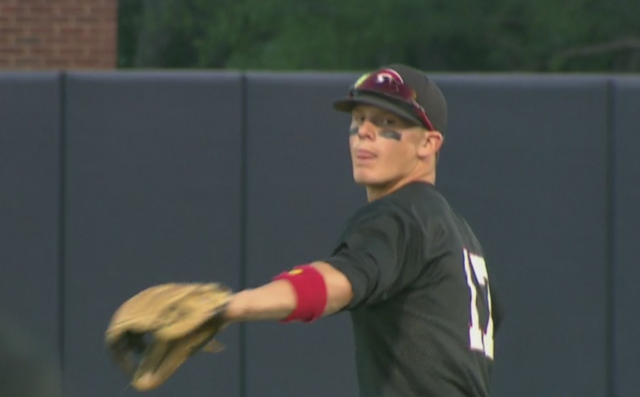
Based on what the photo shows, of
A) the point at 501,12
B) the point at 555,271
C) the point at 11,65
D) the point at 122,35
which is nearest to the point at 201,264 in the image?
the point at 555,271

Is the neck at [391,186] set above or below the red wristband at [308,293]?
above

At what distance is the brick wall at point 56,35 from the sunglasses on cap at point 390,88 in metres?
6.20

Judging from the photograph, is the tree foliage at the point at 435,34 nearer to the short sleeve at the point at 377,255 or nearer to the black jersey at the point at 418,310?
the black jersey at the point at 418,310

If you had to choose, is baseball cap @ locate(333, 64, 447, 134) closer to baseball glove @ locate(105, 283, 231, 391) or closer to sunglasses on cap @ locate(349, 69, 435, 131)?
sunglasses on cap @ locate(349, 69, 435, 131)

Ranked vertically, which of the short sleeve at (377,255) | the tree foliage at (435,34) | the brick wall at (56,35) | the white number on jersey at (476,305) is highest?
the tree foliage at (435,34)

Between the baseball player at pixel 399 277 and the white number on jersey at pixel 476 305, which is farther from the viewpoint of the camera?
the white number on jersey at pixel 476 305

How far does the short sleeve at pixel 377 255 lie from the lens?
2.77 m

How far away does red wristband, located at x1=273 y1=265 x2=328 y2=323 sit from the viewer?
8.73ft

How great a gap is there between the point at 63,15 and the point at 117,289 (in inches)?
130

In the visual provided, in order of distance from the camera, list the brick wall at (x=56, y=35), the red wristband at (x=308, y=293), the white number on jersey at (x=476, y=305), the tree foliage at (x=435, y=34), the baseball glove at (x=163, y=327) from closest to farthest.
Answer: the baseball glove at (x=163, y=327), the red wristband at (x=308, y=293), the white number on jersey at (x=476, y=305), the brick wall at (x=56, y=35), the tree foliage at (x=435, y=34)

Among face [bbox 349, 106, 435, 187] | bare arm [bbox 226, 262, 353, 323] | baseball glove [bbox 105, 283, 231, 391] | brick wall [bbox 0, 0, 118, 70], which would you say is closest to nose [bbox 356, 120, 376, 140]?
face [bbox 349, 106, 435, 187]

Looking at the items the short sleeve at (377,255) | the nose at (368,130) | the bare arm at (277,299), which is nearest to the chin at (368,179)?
the nose at (368,130)

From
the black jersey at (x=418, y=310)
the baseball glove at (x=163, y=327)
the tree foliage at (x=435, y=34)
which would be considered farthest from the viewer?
the tree foliage at (x=435, y=34)

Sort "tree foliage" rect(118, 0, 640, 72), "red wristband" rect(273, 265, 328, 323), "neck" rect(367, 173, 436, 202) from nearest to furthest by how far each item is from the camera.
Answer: "red wristband" rect(273, 265, 328, 323)
"neck" rect(367, 173, 436, 202)
"tree foliage" rect(118, 0, 640, 72)
